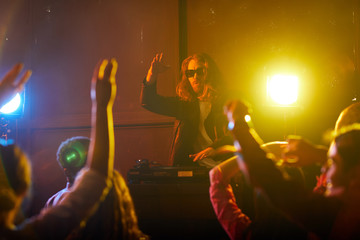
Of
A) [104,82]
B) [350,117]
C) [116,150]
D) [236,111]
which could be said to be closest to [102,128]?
[104,82]

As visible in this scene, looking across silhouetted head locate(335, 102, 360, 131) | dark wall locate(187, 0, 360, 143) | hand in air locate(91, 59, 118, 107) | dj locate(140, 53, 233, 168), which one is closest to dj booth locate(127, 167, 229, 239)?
dj locate(140, 53, 233, 168)

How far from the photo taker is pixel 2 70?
518 cm

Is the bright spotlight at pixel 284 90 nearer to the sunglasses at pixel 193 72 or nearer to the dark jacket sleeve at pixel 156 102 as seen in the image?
the sunglasses at pixel 193 72

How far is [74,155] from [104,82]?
94cm

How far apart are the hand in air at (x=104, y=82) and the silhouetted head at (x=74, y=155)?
0.80 m

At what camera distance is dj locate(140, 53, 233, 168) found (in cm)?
325

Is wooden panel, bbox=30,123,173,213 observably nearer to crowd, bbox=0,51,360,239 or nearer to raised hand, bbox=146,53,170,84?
raised hand, bbox=146,53,170,84

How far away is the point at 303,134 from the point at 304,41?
1.33 metres

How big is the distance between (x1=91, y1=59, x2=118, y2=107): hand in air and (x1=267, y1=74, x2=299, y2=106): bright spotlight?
2431 millimetres

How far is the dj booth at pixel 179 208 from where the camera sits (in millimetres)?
2412

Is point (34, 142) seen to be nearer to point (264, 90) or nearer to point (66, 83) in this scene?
point (66, 83)

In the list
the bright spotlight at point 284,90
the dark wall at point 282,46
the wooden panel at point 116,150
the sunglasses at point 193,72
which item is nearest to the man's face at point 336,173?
the bright spotlight at point 284,90

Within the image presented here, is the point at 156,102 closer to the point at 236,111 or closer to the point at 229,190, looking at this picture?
the point at 229,190

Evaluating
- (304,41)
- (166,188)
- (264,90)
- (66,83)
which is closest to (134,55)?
(66,83)
